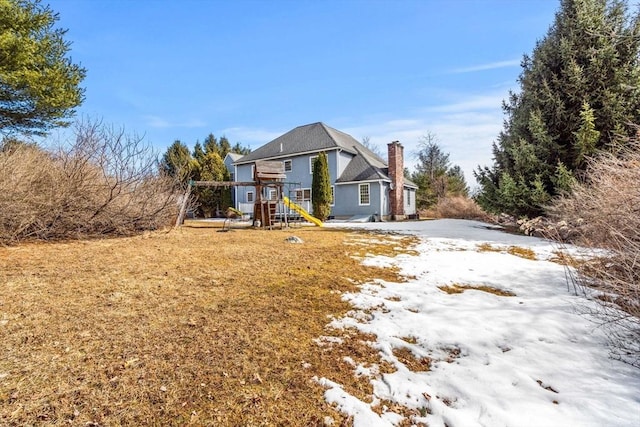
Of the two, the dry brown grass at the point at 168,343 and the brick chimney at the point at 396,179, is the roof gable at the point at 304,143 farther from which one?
the dry brown grass at the point at 168,343

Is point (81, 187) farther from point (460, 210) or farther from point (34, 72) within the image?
point (460, 210)

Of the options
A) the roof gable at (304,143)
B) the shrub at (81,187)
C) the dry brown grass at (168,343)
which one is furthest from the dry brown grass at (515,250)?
the roof gable at (304,143)

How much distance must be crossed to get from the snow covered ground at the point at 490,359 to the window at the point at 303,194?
1712 centimetres

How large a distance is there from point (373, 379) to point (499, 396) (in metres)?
0.92

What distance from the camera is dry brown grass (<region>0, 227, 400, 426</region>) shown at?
194 cm

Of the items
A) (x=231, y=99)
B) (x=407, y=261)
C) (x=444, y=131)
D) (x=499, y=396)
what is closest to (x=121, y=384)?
(x=499, y=396)

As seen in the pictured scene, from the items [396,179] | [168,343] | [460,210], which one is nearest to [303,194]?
[396,179]

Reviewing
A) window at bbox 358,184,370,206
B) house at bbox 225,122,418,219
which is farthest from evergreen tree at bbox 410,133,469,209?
window at bbox 358,184,370,206

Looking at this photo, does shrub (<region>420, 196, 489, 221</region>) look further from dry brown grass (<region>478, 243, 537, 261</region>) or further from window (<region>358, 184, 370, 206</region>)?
dry brown grass (<region>478, 243, 537, 261</region>)

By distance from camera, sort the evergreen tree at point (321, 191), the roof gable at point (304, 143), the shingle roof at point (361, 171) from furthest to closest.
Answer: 1. the roof gable at point (304, 143)
2. the shingle roof at point (361, 171)
3. the evergreen tree at point (321, 191)

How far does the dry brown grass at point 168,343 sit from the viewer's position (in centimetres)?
194

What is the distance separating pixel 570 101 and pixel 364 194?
1153 centimetres

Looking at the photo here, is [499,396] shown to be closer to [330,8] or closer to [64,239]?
[64,239]

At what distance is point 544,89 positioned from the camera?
34.8 ft
